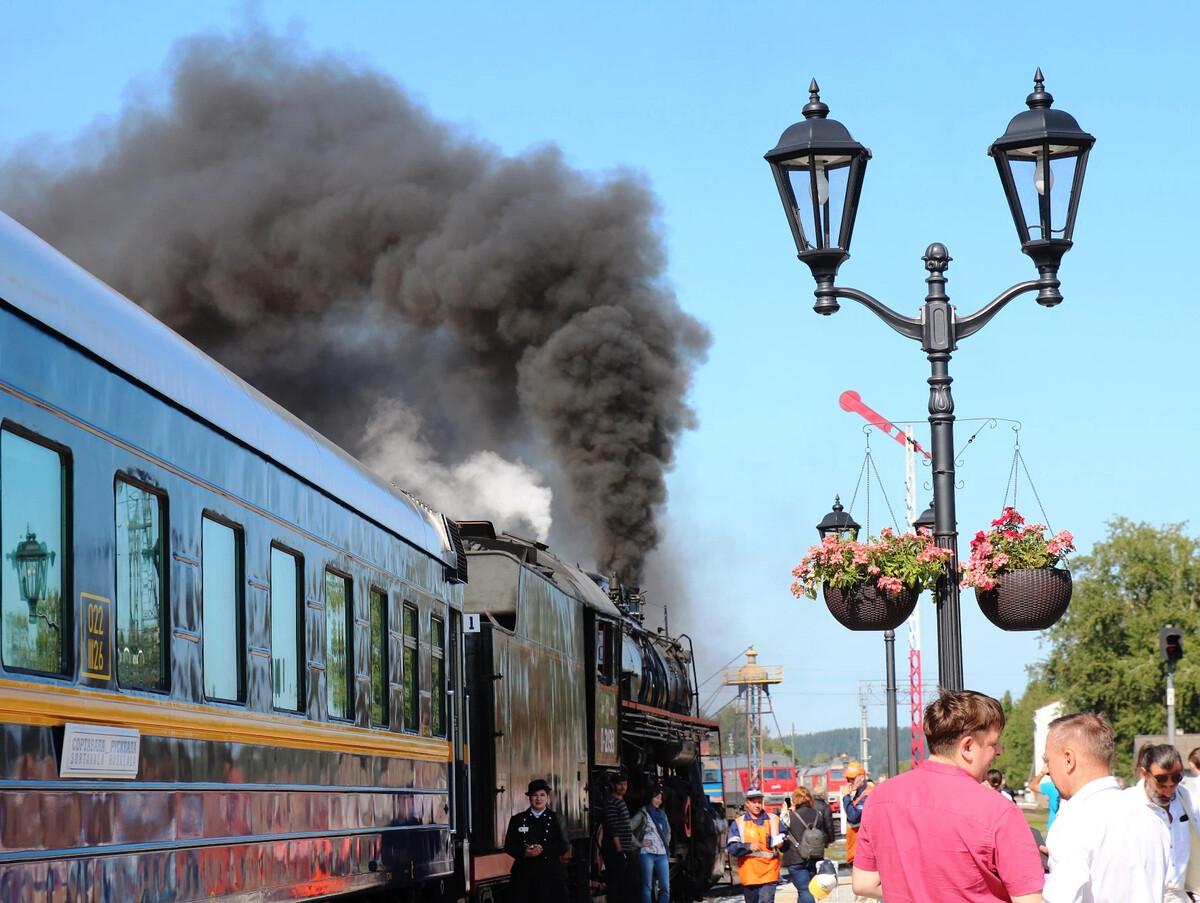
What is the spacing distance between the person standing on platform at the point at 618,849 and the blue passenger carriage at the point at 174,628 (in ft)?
21.8

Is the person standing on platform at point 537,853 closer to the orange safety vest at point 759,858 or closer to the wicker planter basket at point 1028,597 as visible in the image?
the orange safety vest at point 759,858

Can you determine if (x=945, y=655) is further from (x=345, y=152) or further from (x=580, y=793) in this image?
(x=345, y=152)

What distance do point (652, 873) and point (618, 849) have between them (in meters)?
0.78

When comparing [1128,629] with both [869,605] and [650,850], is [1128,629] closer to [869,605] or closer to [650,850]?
[650,850]

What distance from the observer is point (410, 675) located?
376 inches

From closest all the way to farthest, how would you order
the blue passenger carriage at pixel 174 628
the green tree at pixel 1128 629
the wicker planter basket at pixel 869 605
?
the blue passenger carriage at pixel 174 628 < the wicker planter basket at pixel 869 605 < the green tree at pixel 1128 629

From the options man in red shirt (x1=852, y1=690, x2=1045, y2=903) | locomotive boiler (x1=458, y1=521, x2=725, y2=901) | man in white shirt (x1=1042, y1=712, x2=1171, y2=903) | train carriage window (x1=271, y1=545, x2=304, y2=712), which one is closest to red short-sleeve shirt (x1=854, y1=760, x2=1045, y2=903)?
man in red shirt (x1=852, y1=690, x2=1045, y2=903)

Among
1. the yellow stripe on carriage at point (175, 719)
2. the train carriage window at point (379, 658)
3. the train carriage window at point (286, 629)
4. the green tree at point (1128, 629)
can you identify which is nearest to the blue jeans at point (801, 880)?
the yellow stripe on carriage at point (175, 719)

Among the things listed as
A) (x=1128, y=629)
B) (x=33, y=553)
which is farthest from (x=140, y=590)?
(x=1128, y=629)

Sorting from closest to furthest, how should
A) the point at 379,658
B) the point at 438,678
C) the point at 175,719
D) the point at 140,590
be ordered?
the point at 140,590 → the point at 175,719 → the point at 379,658 → the point at 438,678

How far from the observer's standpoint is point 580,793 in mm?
15875

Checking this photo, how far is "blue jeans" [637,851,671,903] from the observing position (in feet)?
52.1

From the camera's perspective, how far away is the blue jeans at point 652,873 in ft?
52.1

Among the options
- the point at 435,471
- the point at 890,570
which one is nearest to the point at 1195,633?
the point at 435,471
